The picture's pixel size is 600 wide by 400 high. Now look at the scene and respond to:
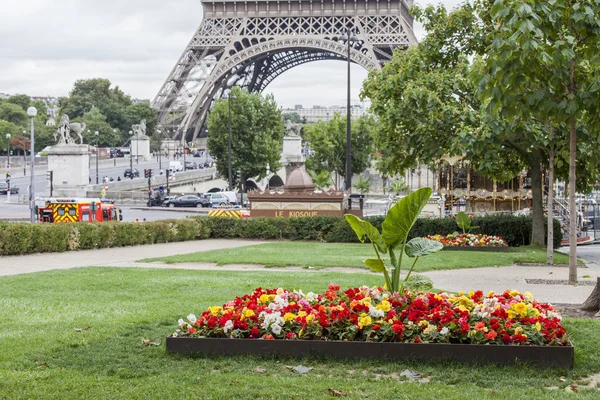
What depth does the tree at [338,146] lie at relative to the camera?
74.8 m

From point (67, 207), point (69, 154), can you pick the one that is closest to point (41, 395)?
point (67, 207)

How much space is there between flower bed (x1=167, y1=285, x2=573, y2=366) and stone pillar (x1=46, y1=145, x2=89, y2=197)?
5223 centimetres

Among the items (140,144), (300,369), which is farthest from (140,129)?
(300,369)

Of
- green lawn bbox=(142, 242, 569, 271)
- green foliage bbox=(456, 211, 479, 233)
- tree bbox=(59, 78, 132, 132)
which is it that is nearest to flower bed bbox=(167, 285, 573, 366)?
green lawn bbox=(142, 242, 569, 271)

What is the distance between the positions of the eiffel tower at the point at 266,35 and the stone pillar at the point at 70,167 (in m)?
27.5

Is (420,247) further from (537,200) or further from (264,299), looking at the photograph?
(537,200)

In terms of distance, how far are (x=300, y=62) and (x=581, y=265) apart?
8118 cm

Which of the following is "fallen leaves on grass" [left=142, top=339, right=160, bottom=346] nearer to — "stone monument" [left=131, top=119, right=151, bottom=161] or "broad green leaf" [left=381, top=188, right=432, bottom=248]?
"broad green leaf" [left=381, top=188, right=432, bottom=248]

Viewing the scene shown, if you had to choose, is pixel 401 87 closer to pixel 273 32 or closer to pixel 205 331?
pixel 205 331

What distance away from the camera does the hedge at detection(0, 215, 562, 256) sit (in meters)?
22.3

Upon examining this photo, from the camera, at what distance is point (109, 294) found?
13375 mm

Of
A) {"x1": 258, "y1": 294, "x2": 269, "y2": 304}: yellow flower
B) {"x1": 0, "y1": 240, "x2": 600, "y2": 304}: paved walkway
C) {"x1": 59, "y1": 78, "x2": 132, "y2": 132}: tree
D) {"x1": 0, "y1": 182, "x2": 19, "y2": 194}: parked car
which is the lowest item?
{"x1": 0, "y1": 240, "x2": 600, "y2": 304}: paved walkway

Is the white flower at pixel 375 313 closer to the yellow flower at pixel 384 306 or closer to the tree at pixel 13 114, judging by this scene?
the yellow flower at pixel 384 306

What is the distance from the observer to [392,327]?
8.26 meters
